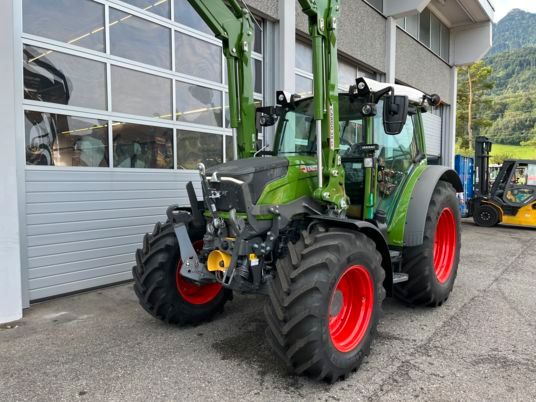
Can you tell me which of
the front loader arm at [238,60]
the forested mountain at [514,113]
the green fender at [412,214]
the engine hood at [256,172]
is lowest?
the green fender at [412,214]

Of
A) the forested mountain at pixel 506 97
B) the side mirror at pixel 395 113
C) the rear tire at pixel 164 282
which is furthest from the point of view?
the forested mountain at pixel 506 97

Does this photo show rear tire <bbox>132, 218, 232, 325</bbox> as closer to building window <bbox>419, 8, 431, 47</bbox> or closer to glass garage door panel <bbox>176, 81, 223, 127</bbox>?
glass garage door panel <bbox>176, 81, 223, 127</bbox>

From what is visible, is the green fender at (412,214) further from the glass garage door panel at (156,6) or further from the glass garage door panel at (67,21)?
the glass garage door panel at (156,6)

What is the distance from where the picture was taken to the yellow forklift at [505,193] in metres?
11.6

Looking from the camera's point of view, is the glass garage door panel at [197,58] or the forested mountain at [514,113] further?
the forested mountain at [514,113]

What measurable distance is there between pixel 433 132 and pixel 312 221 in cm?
1423

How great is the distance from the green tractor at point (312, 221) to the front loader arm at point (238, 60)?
0.5 inches

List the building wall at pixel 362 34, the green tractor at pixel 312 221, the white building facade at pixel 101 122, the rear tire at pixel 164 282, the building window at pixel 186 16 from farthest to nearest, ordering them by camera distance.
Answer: the building wall at pixel 362 34
the building window at pixel 186 16
the white building facade at pixel 101 122
the rear tire at pixel 164 282
the green tractor at pixel 312 221

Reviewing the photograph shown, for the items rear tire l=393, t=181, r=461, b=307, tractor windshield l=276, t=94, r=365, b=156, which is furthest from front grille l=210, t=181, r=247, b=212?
rear tire l=393, t=181, r=461, b=307

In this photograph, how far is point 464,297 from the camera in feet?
17.1

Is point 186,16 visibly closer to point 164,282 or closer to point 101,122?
point 101,122

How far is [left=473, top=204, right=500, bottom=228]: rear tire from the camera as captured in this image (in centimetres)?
1202

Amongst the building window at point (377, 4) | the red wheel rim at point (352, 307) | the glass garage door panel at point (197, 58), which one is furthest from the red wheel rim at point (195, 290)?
the building window at point (377, 4)

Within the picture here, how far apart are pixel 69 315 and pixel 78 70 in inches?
117
